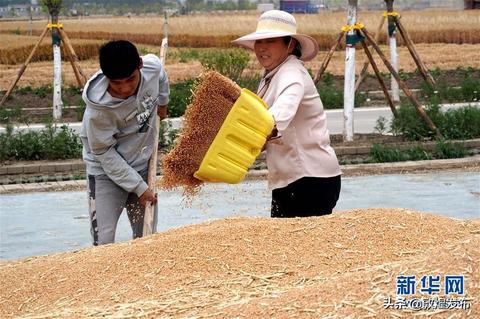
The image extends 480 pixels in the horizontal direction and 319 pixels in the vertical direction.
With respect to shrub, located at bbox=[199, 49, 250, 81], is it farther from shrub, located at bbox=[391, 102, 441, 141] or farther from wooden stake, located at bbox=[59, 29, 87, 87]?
shrub, located at bbox=[391, 102, 441, 141]

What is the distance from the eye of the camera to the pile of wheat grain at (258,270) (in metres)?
4.49

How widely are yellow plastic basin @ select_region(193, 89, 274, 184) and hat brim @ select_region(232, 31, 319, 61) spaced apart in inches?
23.5

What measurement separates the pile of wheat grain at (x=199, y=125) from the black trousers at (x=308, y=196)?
651 millimetres

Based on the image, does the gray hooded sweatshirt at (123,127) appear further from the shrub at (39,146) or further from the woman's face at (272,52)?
the shrub at (39,146)

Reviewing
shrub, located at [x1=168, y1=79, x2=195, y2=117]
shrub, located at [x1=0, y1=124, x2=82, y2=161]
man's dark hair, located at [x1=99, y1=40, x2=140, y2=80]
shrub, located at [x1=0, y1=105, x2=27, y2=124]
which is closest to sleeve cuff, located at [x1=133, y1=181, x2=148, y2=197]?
man's dark hair, located at [x1=99, y1=40, x2=140, y2=80]

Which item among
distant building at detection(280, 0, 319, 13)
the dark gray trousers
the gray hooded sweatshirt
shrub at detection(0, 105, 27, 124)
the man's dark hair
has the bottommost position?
distant building at detection(280, 0, 319, 13)

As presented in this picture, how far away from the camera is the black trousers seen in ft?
20.8

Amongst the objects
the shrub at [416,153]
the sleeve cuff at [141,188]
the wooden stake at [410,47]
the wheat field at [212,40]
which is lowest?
the wheat field at [212,40]

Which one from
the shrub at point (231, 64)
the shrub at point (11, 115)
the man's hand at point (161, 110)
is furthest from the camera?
the shrub at point (231, 64)

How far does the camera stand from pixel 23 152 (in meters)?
13.1

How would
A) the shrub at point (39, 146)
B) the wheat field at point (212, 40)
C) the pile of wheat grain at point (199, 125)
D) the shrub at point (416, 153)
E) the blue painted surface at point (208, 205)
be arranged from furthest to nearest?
the wheat field at point (212, 40)
the shrub at point (39, 146)
the shrub at point (416, 153)
the blue painted surface at point (208, 205)
the pile of wheat grain at point (199, 125)

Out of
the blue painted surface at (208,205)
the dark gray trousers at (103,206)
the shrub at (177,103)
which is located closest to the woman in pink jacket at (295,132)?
the dark gray trousers at (103,206)

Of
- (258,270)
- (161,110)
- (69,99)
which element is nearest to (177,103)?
(69,99)

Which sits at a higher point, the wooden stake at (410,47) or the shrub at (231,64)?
the wooden stake at (410,47)
